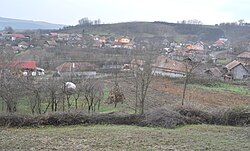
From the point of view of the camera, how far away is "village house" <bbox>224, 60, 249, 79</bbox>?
48.5 metres

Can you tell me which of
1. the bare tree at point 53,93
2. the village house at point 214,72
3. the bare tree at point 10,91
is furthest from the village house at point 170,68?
the bare tree at point 10,91

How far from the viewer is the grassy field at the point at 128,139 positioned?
9.68m

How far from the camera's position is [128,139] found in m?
10.7

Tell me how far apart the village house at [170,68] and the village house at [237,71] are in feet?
23.2

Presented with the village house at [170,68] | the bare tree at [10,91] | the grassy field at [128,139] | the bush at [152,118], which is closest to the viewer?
the grassy field at [128,139]

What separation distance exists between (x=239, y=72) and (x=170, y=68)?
10.8m

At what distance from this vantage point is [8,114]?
1386 centimetres

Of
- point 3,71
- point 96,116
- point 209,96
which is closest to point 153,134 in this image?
point 96,116

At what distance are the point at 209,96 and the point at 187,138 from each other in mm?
21564

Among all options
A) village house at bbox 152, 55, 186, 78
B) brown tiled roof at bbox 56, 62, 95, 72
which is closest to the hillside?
village house at bbox 152, 55, 186, 78

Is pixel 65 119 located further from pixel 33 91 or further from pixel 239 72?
pixel 239 72

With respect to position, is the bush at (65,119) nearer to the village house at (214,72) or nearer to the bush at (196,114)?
the bush at (196,114)

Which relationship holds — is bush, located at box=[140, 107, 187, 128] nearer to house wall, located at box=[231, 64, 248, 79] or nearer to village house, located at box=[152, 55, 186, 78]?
village house, located at box=[152, 55, 186, 78]

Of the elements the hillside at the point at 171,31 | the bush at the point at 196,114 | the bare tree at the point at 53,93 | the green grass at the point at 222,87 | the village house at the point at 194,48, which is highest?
the hillside at the point at 171,31
